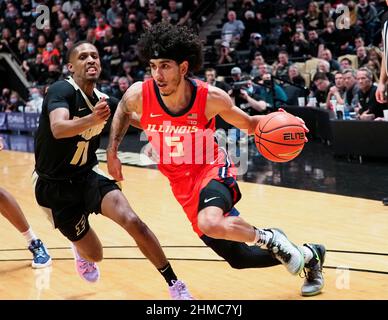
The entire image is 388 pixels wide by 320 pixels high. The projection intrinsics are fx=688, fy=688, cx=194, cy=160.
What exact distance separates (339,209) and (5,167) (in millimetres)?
6677

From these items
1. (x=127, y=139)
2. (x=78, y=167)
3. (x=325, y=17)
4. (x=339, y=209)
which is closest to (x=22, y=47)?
(x=127, y=139)

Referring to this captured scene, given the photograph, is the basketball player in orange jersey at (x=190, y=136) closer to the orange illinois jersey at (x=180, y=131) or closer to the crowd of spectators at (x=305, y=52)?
the orange illinois jersey at (x=180, y=131)

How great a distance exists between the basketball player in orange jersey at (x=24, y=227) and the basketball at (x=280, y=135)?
2218 millimetres

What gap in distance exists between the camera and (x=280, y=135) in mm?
4527

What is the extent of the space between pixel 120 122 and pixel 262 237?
1236 millimetres

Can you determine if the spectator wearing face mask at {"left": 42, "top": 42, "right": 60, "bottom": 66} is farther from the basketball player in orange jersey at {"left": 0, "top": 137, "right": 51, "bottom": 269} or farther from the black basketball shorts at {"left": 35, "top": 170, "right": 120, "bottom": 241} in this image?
the black basketball shorts at {"left": 35, "top": 170, "right": 120, "bottom": 241}

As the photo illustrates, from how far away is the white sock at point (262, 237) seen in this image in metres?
4.35

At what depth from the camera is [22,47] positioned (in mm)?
21453

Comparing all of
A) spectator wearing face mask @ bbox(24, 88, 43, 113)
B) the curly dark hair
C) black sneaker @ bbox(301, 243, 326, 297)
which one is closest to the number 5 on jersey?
the curly dark hair

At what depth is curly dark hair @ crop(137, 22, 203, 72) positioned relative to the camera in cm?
438

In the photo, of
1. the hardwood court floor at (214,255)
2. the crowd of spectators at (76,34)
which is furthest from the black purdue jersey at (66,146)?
the crowd of spectators at (76,34)
